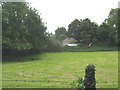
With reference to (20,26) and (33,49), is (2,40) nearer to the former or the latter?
(20,26)

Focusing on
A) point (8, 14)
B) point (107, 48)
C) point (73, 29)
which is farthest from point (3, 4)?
point (73, 29)

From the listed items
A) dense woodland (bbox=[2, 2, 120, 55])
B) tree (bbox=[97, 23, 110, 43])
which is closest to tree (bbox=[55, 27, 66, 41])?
tree (bbox=[97, 23, 110, 43])

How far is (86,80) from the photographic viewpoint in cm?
771

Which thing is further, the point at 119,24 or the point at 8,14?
the point at 119,24

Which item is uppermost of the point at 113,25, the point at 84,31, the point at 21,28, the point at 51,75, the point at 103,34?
the point at 113,25

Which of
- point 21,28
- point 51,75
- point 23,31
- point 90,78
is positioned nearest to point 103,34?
point 23,31

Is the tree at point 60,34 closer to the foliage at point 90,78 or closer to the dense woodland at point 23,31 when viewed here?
the dense woodland at point 23,31

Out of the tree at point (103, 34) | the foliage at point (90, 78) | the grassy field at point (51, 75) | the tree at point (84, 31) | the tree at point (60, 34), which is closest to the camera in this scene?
the foliage at point (90, 78)

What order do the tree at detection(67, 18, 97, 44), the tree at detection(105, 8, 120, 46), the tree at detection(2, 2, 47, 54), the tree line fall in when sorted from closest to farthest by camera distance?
the tree at detection(2, 2, 47, 54) → the tree at detection(105, 8, 120, 46) → the tree line → the tree at detection(67, 18, 97, 44)

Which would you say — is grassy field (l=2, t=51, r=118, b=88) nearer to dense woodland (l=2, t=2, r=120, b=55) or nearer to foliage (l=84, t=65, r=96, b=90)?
foliage (l=84, t=65, r=96, b=90)

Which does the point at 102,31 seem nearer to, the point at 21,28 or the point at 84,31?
the point at 84,31

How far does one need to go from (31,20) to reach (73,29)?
24221mm

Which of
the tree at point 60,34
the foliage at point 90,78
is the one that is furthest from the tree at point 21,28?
the foliage at point 90,78

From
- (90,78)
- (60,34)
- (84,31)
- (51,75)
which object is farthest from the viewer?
(60,34)
